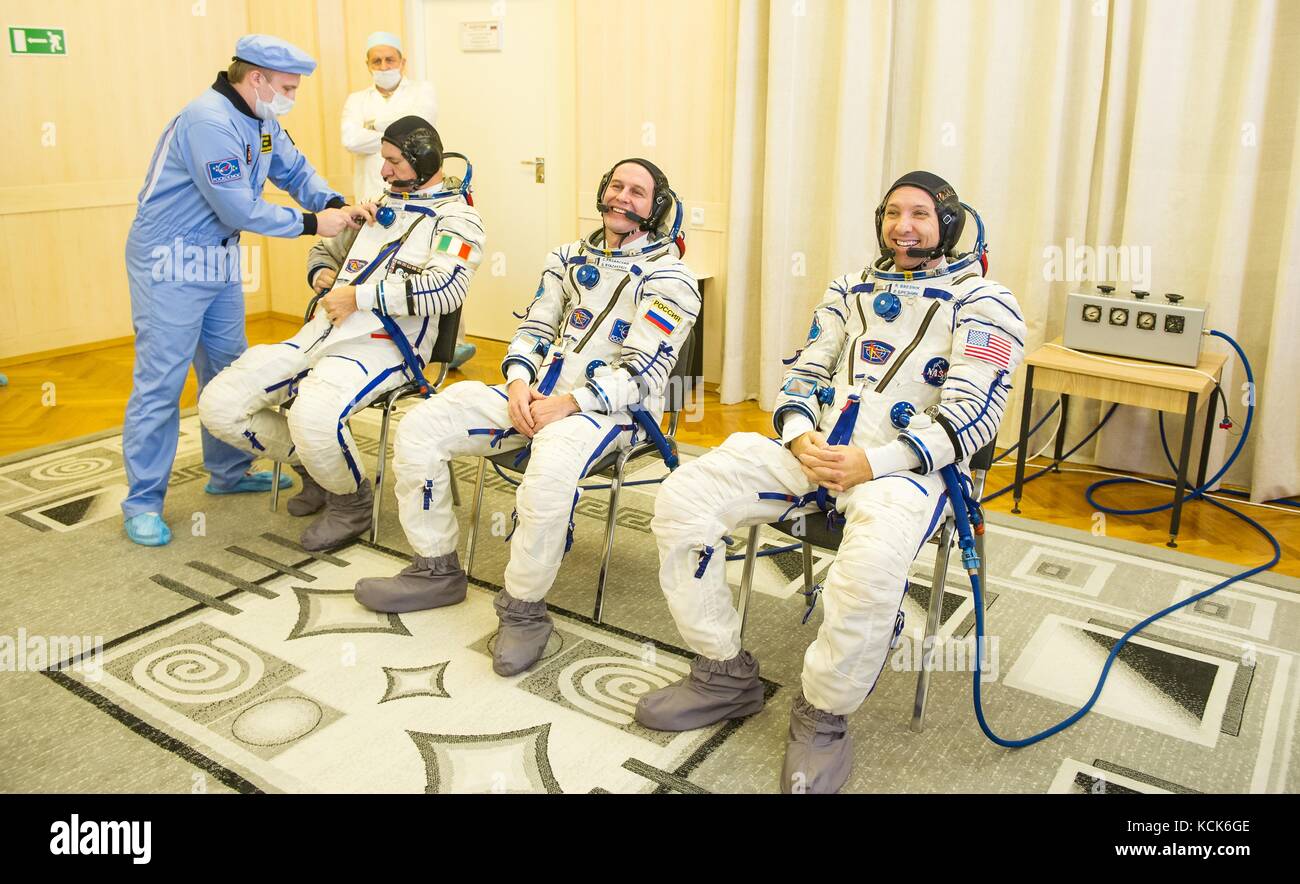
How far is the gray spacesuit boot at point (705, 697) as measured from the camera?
2510 millimetres

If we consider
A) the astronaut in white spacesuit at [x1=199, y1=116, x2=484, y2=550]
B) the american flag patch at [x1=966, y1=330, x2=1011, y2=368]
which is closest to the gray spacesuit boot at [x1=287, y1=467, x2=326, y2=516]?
the astronaut in white spacesuit at [x1=199, y1=116, x2=484, y2=550]

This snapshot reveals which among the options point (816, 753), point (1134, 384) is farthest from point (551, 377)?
point (1134, 384)

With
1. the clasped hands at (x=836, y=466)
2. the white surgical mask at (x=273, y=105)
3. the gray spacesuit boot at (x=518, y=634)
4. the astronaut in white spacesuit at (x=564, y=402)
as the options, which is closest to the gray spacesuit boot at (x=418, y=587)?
the astronaut in white spacesuit at (x=564, y=402)

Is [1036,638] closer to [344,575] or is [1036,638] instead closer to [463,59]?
[344,575]

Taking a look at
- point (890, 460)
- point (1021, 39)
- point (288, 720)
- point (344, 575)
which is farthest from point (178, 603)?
point (1021, 39)

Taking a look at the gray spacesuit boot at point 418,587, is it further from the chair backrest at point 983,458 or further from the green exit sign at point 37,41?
the green exit sign at point 37,41

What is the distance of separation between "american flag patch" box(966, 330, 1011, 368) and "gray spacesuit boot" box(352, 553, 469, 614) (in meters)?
1.57

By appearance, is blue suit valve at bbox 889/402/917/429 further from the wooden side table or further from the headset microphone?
the wooden side table

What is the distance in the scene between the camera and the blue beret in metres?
3.40

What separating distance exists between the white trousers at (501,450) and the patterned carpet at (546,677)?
0.24m

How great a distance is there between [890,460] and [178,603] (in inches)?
81.8

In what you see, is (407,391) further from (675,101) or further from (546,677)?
(675,101)

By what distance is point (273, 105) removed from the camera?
3562 millimetres

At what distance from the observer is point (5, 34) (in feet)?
17.9
